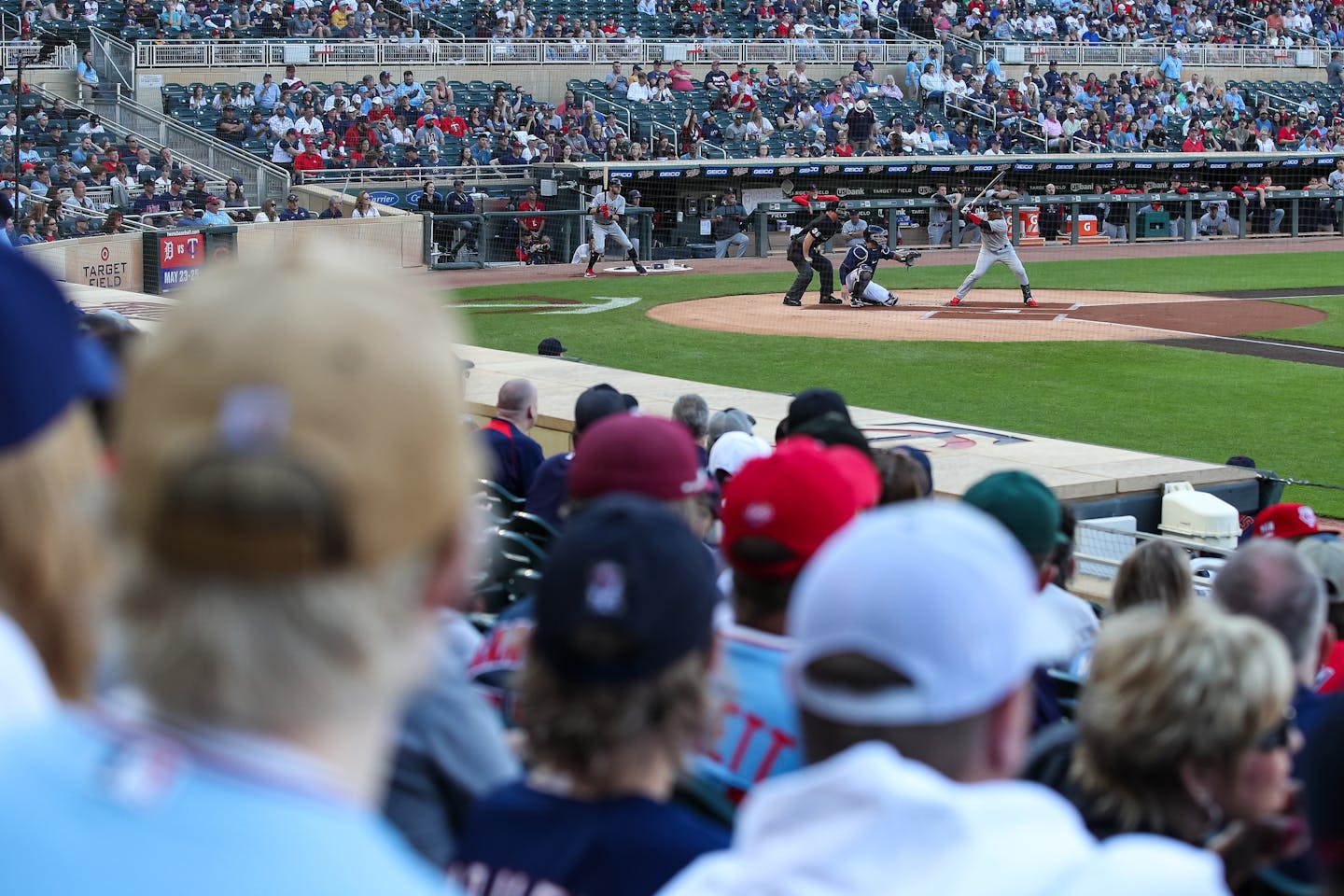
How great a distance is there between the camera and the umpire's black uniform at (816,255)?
862 inches

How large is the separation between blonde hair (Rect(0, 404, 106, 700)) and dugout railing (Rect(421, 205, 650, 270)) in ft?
84.7

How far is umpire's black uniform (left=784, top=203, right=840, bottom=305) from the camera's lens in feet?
71.9

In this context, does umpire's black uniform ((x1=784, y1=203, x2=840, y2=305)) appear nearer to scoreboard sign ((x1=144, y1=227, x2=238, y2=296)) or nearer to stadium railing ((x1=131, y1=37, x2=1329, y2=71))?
scoreboard sign ((x1=144, y1=227, x2=238, y2=296))

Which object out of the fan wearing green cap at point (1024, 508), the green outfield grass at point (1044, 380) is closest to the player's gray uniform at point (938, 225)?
the green outfield grass at point (1044, 380)

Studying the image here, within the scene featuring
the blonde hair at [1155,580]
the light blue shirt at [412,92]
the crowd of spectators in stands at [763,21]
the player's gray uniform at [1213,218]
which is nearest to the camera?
the blonde hair at [1155,580]

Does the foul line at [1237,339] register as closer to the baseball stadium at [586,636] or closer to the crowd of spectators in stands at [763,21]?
the baseball stadium at [586,636]

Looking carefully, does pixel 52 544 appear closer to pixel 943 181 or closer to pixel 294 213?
pixel 294 213

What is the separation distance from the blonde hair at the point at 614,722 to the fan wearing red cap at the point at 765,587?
18.5 inches

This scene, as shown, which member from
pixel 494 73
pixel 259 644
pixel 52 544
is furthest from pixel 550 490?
pixel 494 73

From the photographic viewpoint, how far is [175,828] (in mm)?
1124

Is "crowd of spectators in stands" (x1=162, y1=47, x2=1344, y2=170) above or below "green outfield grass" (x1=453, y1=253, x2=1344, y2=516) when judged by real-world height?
above

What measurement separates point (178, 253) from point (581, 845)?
21455 millimetres

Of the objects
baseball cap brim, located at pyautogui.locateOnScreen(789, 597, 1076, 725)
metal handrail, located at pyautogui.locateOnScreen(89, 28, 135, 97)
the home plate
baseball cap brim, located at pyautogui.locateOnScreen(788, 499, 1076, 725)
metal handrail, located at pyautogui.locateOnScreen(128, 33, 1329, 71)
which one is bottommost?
the home plate

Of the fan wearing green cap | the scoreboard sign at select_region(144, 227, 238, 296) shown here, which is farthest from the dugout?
the fan wearing green cap
